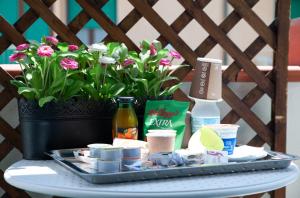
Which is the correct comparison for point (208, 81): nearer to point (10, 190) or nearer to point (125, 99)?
point (125, 99)

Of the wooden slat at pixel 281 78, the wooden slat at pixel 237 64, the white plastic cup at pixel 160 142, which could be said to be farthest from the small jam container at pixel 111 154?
the wooden slat at pixel 281 78

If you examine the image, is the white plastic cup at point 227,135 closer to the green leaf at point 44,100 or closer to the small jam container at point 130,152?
the small jam container at point 130,152

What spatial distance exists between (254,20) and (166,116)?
642mm

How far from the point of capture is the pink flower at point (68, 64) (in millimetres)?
1530

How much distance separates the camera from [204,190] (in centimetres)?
121

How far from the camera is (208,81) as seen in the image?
5.57 feet

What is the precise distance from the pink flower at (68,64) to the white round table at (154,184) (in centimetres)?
28

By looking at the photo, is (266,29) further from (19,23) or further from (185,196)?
(185,196)

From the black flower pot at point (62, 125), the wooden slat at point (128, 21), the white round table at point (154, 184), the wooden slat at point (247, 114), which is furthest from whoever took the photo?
the wooden slat at point (247, 114)

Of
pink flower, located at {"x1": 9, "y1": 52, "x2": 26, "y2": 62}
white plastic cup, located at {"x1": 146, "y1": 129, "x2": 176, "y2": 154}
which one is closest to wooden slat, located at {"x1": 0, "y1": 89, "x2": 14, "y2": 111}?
pink flower, located at {"x1": 9, "y1": 52, "x2": 26, "y2": 62}

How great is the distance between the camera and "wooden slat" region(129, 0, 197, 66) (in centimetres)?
195

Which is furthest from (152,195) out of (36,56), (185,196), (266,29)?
(266,29)

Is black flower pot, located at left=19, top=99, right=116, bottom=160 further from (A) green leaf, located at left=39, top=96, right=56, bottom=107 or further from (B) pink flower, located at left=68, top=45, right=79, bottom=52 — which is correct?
(B) pink flower, located at left=68, top=45, right=79, bottom=52

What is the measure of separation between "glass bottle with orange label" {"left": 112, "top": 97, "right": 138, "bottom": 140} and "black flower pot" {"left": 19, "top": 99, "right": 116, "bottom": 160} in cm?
9
